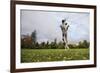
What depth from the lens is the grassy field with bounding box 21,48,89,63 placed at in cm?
197

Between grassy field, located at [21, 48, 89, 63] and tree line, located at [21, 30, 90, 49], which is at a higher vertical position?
tree line, located at [21, 30, 90, 49]

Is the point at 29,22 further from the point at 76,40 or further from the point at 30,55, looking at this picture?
the point at 76,40

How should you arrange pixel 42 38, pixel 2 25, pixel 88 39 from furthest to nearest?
pixel 88 39 → pixel 42 38 → pixel 2 25

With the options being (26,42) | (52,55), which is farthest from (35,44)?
(52,55)

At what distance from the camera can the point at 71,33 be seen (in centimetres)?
211

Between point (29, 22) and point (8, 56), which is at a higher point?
point (29, 22)

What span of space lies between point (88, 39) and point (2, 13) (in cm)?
102

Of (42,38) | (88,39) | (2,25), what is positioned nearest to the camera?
(2,25)

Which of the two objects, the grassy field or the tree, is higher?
the tree

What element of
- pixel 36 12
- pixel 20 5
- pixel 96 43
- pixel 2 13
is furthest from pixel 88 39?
pixel 2 13

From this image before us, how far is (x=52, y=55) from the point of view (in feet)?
6.73

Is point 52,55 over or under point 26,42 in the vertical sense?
under

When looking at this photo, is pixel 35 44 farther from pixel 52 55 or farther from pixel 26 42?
pixel 52 55

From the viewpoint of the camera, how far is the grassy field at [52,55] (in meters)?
1.97
